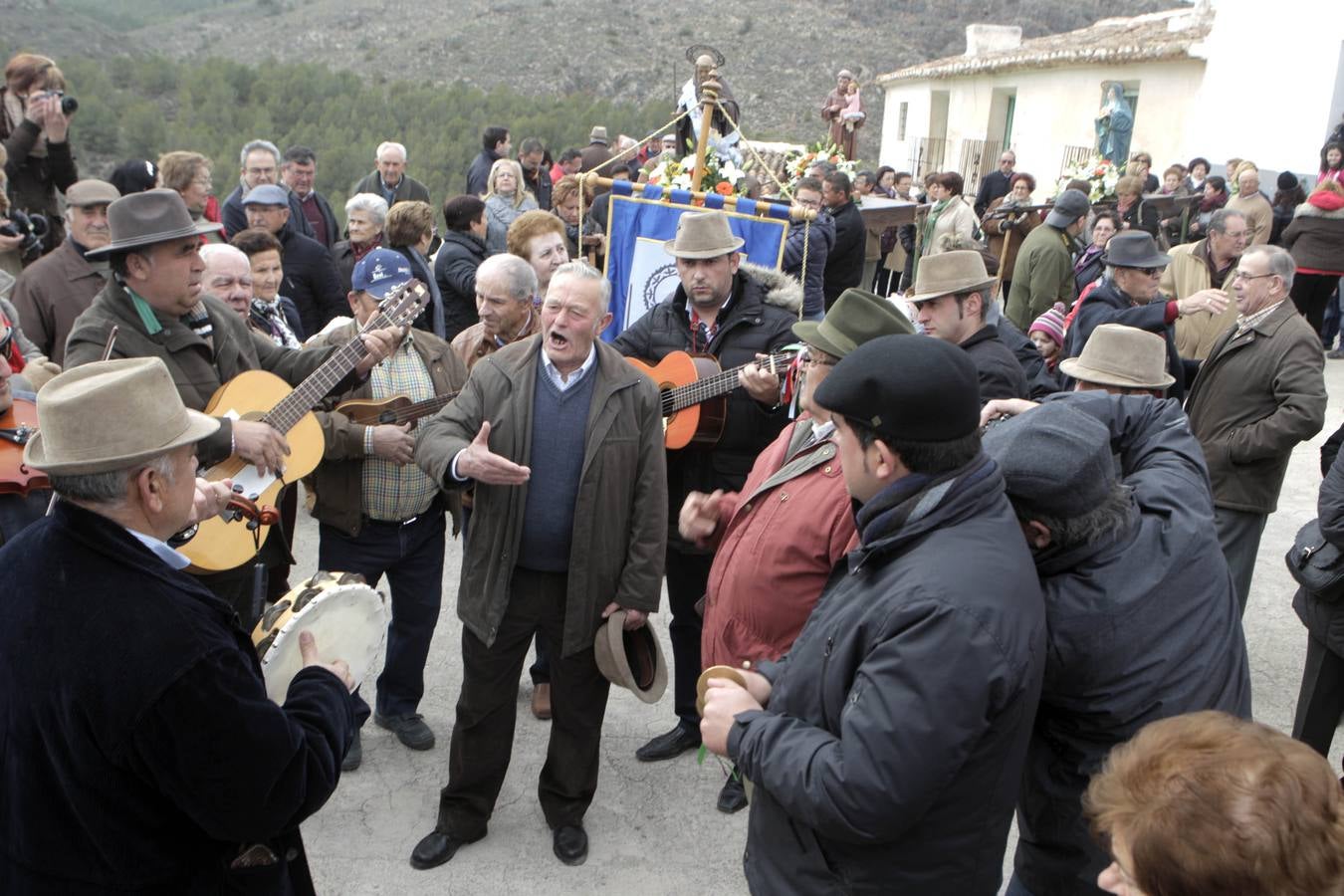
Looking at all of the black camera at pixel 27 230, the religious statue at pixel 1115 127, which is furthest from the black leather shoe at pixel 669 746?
the religious statue at pixel 1115 127

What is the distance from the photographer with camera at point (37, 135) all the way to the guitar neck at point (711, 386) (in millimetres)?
4747

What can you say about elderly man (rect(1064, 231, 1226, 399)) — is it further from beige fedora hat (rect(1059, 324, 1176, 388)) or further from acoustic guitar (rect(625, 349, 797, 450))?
acoustic guitar (rect(625, 349, 797, 450))

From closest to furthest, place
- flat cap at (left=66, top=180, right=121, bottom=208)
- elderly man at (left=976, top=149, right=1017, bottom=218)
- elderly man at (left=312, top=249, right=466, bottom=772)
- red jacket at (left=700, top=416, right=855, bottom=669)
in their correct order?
red jacket at (left=700, top=416, right=855, bottom=669) → elderly man at (left=312, top=249, right=466, bottom=772) → flat cap at (left=66, top=180, right=121, bottom=208) → elderly man at (left=976, top=149, right=1017, bottom=218)

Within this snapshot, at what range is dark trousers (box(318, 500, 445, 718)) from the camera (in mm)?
4570

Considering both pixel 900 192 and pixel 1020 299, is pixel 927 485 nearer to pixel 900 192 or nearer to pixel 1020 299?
pixel 1020 299

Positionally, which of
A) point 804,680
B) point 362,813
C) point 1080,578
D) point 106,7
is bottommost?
point 362,813

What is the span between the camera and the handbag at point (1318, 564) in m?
3.90

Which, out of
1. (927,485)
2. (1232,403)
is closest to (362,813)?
(927,485)

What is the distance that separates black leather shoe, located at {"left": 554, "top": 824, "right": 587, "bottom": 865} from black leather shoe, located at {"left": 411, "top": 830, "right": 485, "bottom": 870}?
15.2 inches

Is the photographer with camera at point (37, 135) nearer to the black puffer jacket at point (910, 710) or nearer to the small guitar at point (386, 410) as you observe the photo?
the small guitar at point (386, 410)

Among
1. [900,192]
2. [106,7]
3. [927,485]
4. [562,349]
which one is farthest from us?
[106,7]

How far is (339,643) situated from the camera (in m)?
2.93

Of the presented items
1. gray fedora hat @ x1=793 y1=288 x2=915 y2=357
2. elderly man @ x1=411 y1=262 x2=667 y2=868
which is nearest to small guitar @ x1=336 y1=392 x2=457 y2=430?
elderly man @ x1=411 y1=262 x2=667 y2=868

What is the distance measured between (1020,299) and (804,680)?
8.24 m
